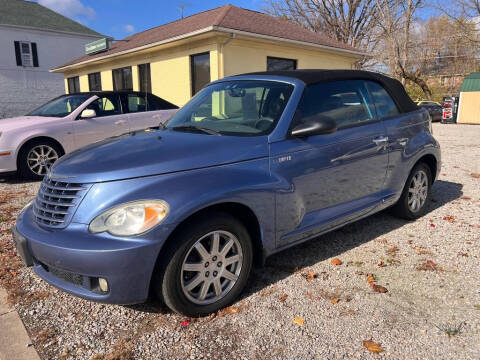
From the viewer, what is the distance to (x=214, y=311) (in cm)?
275

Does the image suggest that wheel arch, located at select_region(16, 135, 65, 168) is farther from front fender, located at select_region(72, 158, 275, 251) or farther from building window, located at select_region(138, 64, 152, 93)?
building window, located at select_region(138, 64, 152, 93)

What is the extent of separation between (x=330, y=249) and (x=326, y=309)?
3.63ft

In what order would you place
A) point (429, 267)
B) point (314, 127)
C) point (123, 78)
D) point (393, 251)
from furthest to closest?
point (123, 78) < point (393, 251) < point (429, 267) < point (314, 127)

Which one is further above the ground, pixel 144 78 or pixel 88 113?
pixel 144 78

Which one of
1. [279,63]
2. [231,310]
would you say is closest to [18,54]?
[279,63]

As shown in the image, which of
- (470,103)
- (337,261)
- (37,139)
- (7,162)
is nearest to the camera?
(337,261)

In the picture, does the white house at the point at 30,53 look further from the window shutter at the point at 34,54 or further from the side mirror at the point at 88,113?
the side mirror at the point at 88,113

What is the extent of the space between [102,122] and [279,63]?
772 centimetres

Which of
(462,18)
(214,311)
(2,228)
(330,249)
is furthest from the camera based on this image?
(462,18)

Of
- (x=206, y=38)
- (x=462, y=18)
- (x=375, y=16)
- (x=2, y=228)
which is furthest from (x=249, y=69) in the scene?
(x=462, y=18)

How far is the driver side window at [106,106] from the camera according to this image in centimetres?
738

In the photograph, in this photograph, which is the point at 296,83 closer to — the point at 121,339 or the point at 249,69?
the point at 121,339

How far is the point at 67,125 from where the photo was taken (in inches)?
277

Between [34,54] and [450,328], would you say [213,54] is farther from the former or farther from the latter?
[34,54]
